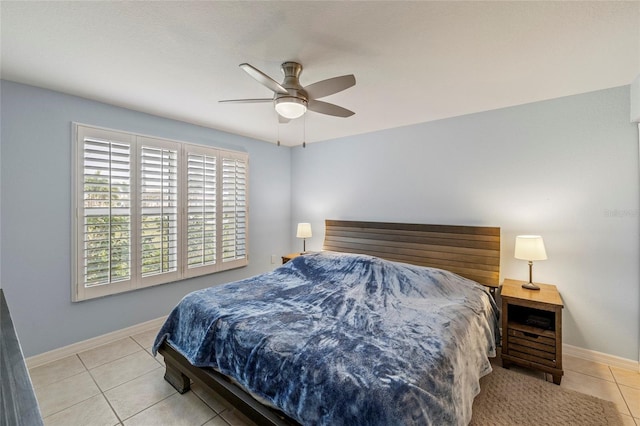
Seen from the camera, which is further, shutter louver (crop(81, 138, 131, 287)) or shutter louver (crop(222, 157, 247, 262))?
shutter louver (crop(222, 157, 247, 262))

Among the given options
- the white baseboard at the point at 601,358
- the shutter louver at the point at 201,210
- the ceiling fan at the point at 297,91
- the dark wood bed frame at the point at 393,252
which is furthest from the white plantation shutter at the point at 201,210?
the white baseboard at the point at 601,358

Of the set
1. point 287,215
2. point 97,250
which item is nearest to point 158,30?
point 97,250

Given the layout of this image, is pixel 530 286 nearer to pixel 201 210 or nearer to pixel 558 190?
pixel 558 190

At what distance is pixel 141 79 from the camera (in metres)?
2.34

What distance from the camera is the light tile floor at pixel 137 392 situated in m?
1.90

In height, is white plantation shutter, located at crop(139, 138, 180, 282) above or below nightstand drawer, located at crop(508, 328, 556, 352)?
above

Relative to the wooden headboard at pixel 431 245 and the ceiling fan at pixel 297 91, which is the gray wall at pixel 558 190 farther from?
the ceiling fan at pixel 297 91

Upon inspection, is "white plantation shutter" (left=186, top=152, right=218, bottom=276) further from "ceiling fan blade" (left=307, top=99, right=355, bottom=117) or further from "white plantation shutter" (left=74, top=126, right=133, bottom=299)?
"ceiling fan blade" (left=307, top=99, right=355, bottom=117)

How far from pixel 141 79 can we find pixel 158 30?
0.83 meters

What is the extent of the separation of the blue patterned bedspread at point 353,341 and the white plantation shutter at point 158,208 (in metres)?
1.21

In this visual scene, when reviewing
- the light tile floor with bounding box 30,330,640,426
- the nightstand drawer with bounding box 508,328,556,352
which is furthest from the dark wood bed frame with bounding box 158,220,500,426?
the nightstand drawer with bounding box 508,328,556,352

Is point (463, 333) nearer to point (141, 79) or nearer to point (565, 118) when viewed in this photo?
point (565, 118)

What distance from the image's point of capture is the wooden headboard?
2861mm

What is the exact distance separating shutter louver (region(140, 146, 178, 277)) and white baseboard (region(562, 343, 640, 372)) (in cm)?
442
